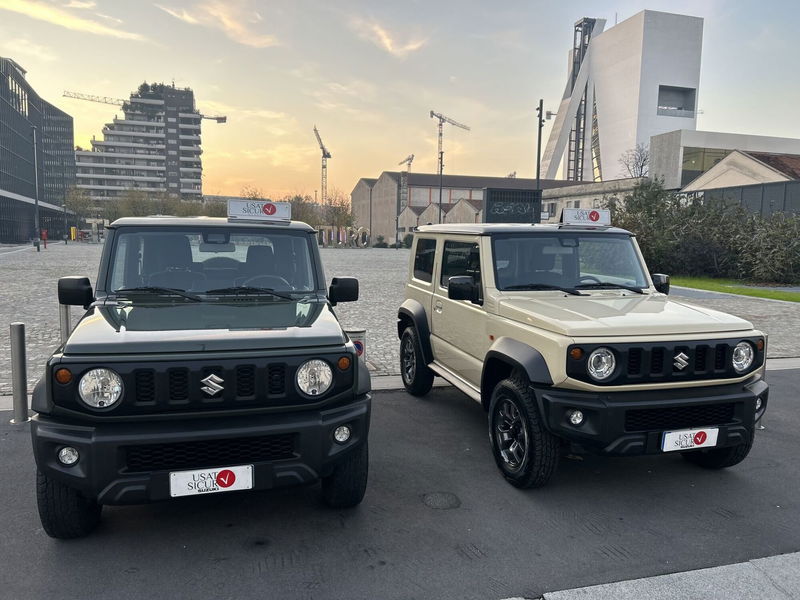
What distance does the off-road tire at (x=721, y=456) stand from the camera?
461 cm

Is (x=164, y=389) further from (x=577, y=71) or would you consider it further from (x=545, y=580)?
(x=577, y=71)

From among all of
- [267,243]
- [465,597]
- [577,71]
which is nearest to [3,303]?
[267,243]

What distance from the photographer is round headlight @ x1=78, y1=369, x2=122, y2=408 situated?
3121mm

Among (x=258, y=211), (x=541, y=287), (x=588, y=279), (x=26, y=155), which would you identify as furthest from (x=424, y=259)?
(x=26, y=155)

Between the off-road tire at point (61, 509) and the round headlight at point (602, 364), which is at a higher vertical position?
the round headlight at point (602, 364)

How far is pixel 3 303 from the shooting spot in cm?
1388

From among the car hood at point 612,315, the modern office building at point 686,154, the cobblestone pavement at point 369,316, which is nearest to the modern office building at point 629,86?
the modern office building at point 686,154

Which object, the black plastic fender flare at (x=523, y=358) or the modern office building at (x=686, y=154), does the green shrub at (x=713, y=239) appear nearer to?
the black plastic fender flare at (x=523, y=358)

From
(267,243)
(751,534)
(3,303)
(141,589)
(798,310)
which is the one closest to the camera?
(141,589)

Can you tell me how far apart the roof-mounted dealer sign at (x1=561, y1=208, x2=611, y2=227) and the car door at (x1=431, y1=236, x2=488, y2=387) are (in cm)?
98

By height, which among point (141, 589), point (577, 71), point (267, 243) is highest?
point (577, 71)

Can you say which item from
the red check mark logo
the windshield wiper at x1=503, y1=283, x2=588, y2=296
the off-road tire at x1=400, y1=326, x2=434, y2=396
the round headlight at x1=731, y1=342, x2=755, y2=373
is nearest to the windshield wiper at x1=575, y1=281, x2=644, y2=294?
the windshield wiper at x1=503, y1=283, x2=588, y2=296

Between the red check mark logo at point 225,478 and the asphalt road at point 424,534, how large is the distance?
0.48 meters

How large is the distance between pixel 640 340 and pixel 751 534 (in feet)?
4.57
